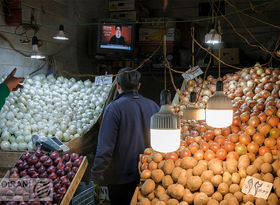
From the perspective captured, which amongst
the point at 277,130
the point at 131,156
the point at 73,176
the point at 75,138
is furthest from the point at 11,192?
the point at 277,130

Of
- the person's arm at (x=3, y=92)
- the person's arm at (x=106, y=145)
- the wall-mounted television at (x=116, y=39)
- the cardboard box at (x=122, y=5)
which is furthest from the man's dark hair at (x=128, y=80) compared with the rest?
the cardboard box at (x=122, y=5)

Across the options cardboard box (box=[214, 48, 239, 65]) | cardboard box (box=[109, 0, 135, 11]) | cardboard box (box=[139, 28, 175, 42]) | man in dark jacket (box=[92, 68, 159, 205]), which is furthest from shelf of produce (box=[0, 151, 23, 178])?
cardboard box (box=[109, 0, 135, 11])

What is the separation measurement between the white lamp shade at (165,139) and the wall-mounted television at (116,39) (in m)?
4.55

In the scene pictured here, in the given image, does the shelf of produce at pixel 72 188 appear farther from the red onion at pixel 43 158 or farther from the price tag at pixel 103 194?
the price tag at pixel 103 194

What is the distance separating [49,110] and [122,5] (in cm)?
320

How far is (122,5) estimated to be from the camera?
6637 mm

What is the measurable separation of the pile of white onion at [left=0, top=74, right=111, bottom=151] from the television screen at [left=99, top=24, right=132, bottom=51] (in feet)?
4.53

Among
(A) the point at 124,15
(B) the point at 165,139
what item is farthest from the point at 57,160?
(A) the point at 124,15

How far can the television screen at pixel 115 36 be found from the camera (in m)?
6.09

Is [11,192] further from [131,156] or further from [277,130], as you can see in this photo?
[277,130]

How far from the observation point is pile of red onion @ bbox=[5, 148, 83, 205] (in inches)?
110

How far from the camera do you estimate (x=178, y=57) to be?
20.9 feet

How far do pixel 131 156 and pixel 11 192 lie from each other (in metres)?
1.05

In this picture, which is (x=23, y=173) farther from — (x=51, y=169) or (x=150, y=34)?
(x=150, y=34)
